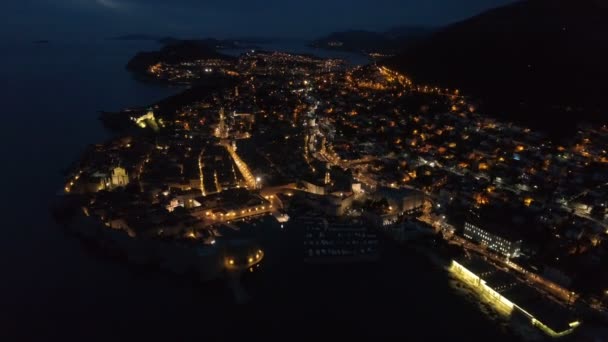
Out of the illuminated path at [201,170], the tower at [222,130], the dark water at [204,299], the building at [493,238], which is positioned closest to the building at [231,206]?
the illuminated path at [201,170]

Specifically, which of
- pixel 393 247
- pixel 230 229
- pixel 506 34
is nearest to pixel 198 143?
pixel 230 229

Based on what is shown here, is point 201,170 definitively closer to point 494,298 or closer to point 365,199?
point 365,199

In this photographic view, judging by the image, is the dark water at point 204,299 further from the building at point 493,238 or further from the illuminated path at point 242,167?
the illuminated path at point 242,167

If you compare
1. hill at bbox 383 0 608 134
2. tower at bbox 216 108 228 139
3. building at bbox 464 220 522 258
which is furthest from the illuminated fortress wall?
hill at bbox 383 0 608 134

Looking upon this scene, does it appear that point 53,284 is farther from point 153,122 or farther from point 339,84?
point 339,84

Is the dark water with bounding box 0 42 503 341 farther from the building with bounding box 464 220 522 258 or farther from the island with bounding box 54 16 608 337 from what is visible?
the building with bounding box 464 220 522 258

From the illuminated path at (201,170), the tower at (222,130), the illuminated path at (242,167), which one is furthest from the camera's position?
the tower at (222,130)
